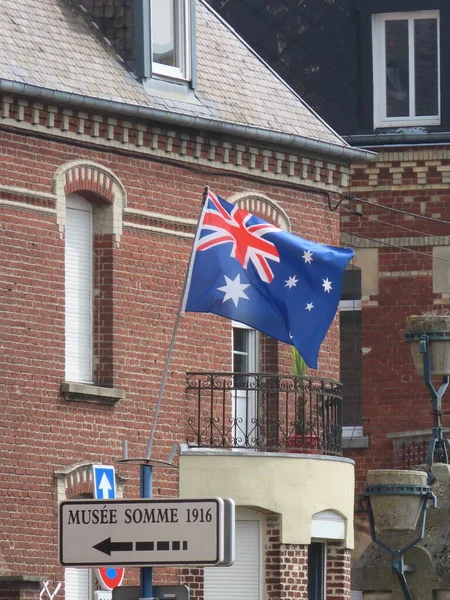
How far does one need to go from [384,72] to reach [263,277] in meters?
11.3

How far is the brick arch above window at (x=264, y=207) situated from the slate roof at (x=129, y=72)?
899 mm

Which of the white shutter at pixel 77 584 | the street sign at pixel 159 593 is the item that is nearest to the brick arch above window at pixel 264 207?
the white shutter at pixel 77 584

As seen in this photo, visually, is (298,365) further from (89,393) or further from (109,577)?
(109,577)

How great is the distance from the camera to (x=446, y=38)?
34.3 m

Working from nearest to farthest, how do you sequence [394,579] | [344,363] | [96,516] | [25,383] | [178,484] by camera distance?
[96,516], [394,579], [25,383], [178,484], [344,363]

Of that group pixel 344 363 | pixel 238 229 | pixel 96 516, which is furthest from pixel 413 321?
pixel 344 363

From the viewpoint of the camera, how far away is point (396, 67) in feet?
114

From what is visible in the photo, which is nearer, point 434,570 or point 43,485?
point 434,570

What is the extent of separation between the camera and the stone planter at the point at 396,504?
65.3ft

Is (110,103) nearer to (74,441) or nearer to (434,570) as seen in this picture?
(74,441)

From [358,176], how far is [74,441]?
939cm

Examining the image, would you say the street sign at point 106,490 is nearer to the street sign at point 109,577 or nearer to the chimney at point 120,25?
the street sign at point 109,577

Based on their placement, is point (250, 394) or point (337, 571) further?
point (337, 571)

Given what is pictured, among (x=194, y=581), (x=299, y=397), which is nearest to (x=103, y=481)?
(x=194, y=581)
